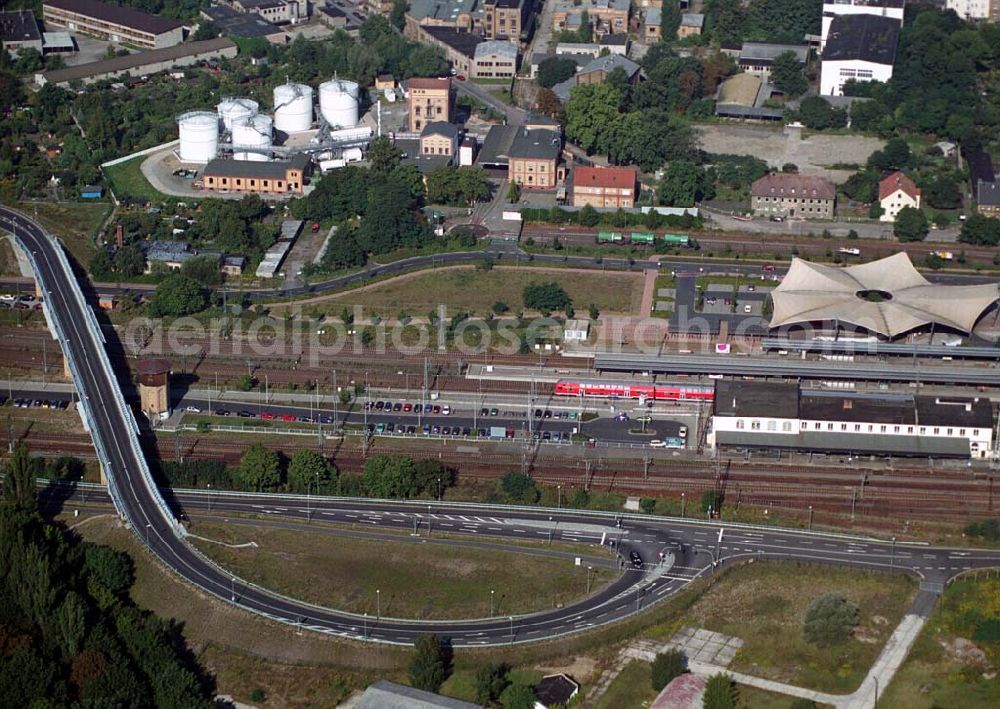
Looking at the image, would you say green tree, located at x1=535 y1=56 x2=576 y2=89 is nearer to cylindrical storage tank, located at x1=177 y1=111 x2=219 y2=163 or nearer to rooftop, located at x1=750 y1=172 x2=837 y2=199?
rooftop, located at x1=750 y1=172 x2=837 y2=199

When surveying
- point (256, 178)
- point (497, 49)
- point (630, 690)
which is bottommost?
point (630, 690)

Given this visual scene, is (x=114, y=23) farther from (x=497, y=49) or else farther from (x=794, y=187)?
(x=794, y=187)

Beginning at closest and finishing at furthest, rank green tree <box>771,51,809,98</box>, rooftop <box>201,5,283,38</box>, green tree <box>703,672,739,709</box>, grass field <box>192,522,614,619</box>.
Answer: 1. green tree <box>703,672,739,709</box>
2. grass field <box>192,522,614,619</box>
3. green tree <box>771,51,809,98</box>
4. rooftop <box>201,5,283,38</box>

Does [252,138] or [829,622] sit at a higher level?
[252,138]

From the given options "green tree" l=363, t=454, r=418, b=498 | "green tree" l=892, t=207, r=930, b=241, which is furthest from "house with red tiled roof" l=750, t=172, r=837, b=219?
"green tree" l=363, t=454, r=418, b=498

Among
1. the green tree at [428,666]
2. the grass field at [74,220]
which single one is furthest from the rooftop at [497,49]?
the green tree at [428,666]

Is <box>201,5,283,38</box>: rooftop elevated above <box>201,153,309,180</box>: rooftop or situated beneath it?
elevated above

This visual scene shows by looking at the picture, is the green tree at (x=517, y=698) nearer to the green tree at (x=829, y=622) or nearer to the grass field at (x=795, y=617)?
the grass field at (x=795, y=617)

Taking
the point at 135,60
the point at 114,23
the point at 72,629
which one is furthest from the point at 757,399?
the point at 114,23
